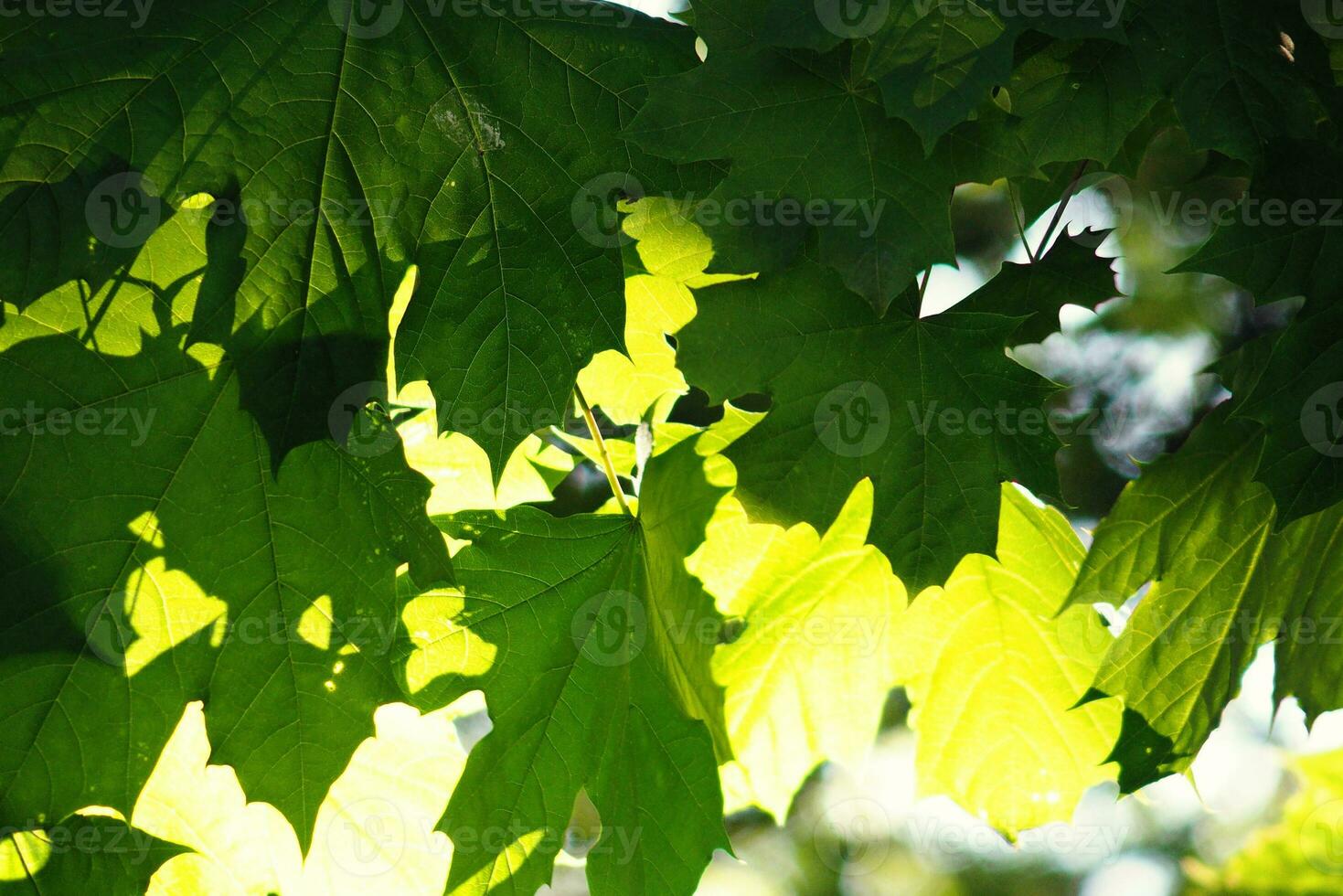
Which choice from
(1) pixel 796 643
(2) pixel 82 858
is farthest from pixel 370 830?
(1) pixel 796 643

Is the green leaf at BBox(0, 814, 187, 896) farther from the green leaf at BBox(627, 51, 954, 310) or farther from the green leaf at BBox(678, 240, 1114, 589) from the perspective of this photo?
the green leaf at BBox(627, 51, 954, 310)

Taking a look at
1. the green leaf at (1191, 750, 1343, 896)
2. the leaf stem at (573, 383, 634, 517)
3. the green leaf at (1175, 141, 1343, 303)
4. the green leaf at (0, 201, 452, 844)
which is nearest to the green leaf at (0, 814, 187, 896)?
the green leaf at (0, 201, 452, 844)

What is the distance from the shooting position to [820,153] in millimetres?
783

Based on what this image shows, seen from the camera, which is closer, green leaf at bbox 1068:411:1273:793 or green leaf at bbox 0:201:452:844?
green leaf at bbox 0:201:452:844

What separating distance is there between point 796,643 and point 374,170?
0.67 m

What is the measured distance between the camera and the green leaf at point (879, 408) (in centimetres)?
85

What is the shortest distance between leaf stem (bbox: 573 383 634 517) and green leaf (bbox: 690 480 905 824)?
0.40ft

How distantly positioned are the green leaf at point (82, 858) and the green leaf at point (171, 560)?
0.08 m

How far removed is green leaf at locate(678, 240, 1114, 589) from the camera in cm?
85

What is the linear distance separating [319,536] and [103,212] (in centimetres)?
32

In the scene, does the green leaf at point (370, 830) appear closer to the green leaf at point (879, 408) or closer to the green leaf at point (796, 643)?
the green leaf at point (796, 643)

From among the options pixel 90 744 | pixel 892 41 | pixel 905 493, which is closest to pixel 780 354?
pixel 905 493

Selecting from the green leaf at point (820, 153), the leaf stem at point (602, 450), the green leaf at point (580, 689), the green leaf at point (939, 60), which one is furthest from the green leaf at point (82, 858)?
the green leaf at point (939, 60)

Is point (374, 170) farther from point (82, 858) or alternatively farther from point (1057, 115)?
point (82, 858)
